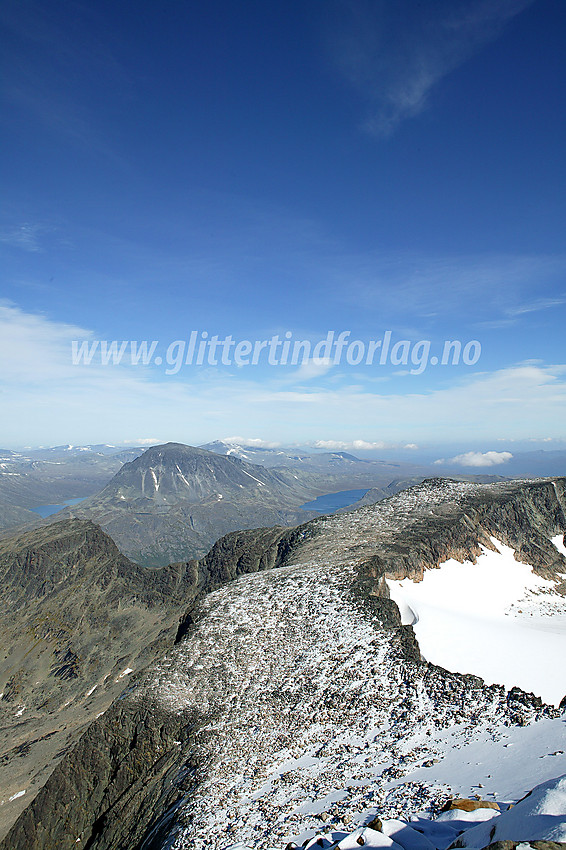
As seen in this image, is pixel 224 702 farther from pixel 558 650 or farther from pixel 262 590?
pixel 558 650

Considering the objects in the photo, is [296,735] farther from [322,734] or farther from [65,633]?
[65,633]

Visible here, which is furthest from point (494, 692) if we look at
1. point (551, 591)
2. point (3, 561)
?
point (3, 561)

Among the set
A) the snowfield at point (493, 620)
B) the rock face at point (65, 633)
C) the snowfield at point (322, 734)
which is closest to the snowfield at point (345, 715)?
the snowfield at point (322, 734)

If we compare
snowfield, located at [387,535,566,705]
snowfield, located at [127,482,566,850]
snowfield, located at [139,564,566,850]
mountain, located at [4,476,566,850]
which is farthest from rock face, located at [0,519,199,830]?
snowfield, located at [387,535,566,705]

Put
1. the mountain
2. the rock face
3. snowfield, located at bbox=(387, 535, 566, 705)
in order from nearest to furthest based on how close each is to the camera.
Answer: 1. the mountain
2. snowfield, located at bbox=(387, 535, 566, 705)
3. the rock face

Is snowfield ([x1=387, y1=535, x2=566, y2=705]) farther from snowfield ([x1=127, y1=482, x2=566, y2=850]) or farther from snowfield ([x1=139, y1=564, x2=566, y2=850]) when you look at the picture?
snowfield ([x1=139, y1=564, x2=566, y2=850])

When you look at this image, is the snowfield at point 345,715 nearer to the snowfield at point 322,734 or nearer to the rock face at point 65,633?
the snowfield at point 322,734
